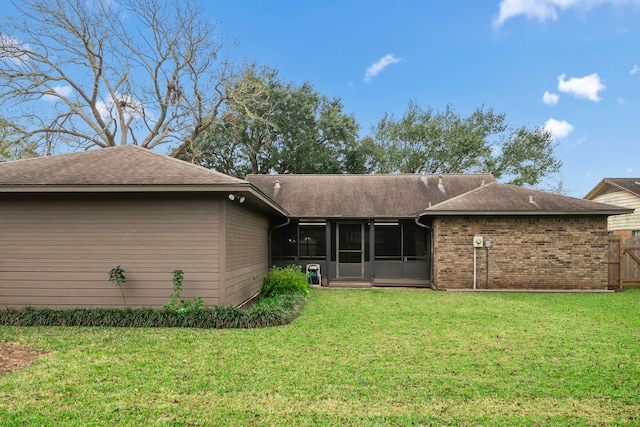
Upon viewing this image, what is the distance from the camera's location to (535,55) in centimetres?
1866

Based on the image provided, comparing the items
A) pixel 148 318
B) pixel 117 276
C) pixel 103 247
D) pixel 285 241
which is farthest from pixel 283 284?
pixel 285 241

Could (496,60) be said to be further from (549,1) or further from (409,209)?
(409,209)

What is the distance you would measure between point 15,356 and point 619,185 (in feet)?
75.0

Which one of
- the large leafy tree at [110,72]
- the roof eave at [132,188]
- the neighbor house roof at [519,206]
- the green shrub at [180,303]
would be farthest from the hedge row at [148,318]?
the large leafy tree at [110,72]

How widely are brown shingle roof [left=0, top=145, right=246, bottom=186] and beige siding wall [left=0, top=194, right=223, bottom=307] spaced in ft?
1.51

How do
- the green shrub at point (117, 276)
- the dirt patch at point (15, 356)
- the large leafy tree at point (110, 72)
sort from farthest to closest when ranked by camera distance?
the large leafy tree at point (110, 72) → the green shrub at point (117, 276) → the dirt patch at point (15, 356)

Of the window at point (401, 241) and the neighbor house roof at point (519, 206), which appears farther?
the window at point (401, 241)

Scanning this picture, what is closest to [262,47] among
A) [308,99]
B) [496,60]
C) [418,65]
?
[308,99]

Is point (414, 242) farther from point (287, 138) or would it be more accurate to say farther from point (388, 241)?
point (287, 138)

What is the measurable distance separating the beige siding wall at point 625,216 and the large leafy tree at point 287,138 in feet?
48.5

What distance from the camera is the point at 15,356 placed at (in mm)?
4703

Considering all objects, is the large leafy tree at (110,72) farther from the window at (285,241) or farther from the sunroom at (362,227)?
the window at (285,241)

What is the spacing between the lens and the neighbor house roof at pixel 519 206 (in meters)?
10.7

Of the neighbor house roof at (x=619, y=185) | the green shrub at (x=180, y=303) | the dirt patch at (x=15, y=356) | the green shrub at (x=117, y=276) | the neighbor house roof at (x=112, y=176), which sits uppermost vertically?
the neighbor house roof at (x=619, y=185)
